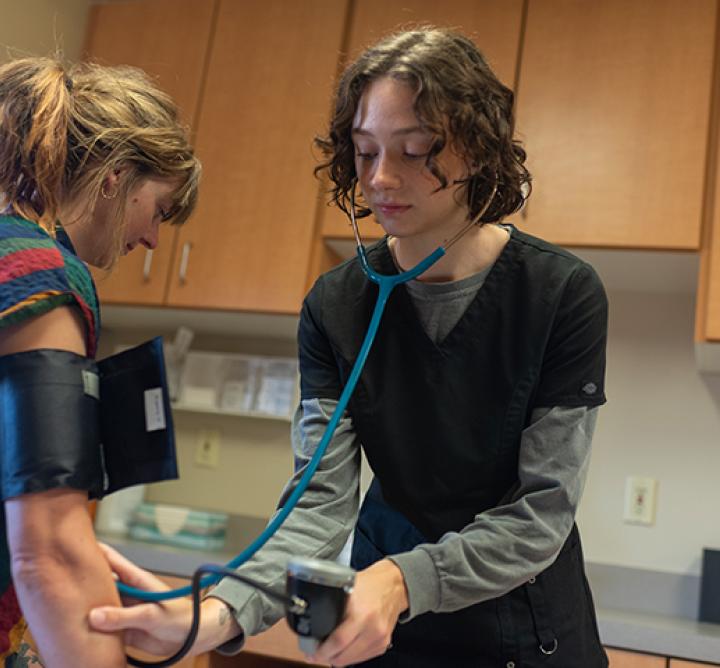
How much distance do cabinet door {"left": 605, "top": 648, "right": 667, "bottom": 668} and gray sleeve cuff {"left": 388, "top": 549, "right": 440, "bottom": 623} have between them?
1053 millimetres

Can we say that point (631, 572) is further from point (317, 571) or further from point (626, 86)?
point (317, 571)

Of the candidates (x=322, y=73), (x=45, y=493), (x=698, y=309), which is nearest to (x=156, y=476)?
(x=45, y=493)

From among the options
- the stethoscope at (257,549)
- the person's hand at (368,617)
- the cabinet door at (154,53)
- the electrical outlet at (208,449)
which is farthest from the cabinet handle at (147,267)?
the person's hand at (368,617)

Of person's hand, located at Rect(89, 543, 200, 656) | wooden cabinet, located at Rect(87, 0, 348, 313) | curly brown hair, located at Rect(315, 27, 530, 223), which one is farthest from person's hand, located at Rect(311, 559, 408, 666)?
wooden cabinet, located at Rect(87, 0, 348, 313)

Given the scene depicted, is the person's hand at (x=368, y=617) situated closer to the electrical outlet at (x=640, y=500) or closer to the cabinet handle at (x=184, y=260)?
the electrical outlet at (x=640, y=500)

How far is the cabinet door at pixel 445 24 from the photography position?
7.87ft

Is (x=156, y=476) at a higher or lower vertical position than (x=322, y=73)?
lower

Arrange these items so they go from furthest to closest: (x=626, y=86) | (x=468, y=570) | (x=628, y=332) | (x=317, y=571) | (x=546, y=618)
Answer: (x=628, y=332) → (x=626, y=86) → (x=546, y=618) → (x=468, y=570) → (x=317, y=571)

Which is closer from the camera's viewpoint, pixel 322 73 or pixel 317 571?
pixel 317 571

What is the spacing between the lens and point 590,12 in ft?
7.73

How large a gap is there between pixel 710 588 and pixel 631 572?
198mm

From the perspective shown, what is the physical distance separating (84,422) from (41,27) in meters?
2.28

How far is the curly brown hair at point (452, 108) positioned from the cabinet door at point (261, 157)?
1.39m

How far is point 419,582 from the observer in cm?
94
